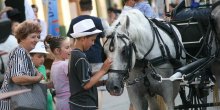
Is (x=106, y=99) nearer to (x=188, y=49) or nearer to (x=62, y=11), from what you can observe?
(x=188, y=49)

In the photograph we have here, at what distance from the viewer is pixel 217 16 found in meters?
8.72

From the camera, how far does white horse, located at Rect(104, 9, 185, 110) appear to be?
781cm

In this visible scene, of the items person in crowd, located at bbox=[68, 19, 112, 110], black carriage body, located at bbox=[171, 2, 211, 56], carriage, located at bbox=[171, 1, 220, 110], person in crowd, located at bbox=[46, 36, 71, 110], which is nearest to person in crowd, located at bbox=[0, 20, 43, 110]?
person in crowd, located at bbox=[68, 19, 112, 110]

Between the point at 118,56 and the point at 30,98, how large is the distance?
1.16 metres

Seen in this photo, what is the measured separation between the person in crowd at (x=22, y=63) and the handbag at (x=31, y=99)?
0.19 feet

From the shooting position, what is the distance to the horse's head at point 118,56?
A: 7.65m

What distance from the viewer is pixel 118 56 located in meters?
7.79

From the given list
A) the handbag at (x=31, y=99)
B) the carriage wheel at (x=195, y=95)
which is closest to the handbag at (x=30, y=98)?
the handbag at (x=31, y=99)

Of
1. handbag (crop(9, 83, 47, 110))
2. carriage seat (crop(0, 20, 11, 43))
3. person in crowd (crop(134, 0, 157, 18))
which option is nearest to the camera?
carriage seat (crop(0, 20, 11, 43))

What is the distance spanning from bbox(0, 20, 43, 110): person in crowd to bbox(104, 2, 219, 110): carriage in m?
0.85

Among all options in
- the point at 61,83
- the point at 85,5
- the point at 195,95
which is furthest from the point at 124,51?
the point at 85,5

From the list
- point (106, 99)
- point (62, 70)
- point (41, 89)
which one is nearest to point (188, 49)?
point (62, 70)

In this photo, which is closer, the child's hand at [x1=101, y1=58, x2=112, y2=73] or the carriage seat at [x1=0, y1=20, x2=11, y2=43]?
the carriage seat at [x1=0, y1=20, x2=11, y2=43]

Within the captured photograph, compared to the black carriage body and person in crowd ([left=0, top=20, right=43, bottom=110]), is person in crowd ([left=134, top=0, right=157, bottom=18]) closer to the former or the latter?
the black carriage body
